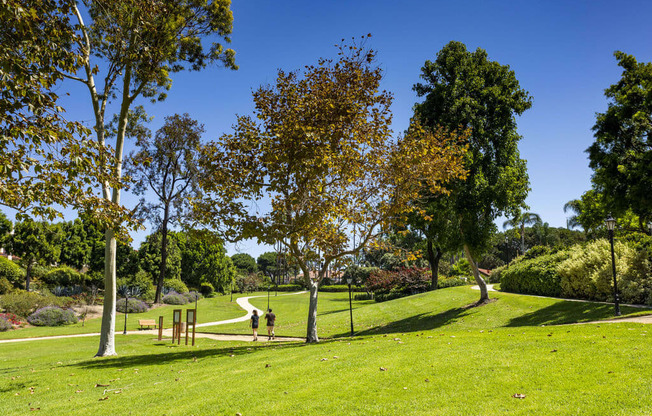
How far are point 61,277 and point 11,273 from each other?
4.77 metres

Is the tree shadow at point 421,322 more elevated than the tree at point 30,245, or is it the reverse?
the tree at point 30,245

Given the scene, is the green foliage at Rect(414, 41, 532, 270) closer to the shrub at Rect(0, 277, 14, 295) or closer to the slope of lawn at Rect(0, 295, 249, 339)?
the slope of lawn at Rect(0, 295, 249, 339)

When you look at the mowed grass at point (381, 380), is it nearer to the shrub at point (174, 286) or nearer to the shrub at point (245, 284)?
the shrub at point (174, 286)

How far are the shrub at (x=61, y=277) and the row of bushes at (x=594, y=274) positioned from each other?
45951mm

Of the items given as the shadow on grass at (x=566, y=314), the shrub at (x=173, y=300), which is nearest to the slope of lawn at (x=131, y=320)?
the shrub at (x=173, y=300)

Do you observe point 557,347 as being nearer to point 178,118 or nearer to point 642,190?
point 642,190

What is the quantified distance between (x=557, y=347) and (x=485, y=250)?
14800mm

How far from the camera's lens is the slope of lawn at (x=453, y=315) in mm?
17703

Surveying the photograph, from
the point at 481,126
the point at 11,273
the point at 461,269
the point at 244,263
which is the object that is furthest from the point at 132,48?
the point at 244,263

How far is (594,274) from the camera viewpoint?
1889cm

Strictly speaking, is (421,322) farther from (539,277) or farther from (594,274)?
(594,274)

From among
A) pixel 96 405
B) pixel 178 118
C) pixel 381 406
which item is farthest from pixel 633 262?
pixel 178 118

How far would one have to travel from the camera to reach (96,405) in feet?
24.2

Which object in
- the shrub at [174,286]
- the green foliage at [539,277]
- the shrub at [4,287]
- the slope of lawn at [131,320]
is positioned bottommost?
the slope of lawn at [131,320]
